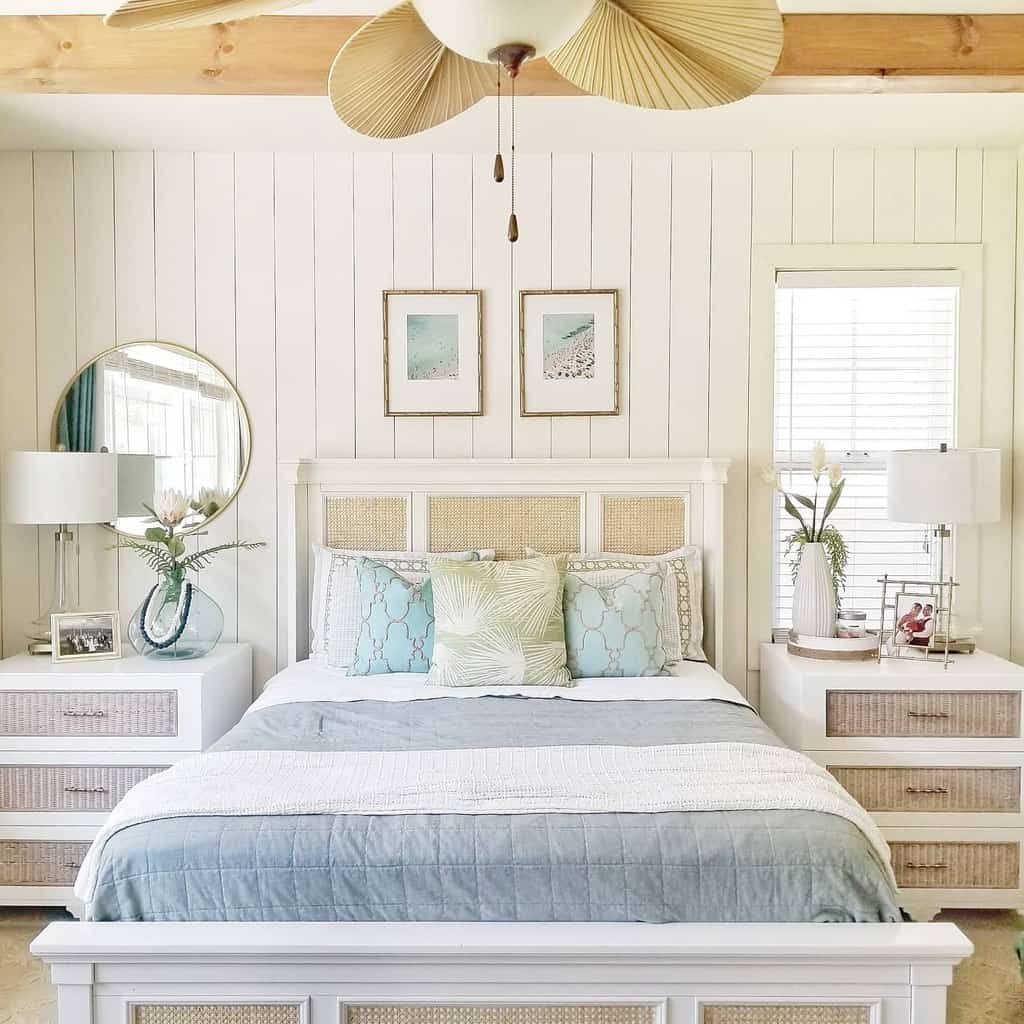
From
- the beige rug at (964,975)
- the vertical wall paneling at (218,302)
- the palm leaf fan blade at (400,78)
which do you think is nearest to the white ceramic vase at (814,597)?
the beige rug at (964,975)

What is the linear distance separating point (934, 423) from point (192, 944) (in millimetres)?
3003

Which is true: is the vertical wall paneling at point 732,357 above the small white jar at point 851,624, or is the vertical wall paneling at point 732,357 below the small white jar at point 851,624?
above

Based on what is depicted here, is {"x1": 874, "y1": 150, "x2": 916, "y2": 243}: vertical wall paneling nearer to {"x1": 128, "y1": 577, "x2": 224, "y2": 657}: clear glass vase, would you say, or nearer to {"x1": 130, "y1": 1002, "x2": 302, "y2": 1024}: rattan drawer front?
{"x1": 128, "y1": 577, "x2": 224, "y2": 657}: clear glass vase

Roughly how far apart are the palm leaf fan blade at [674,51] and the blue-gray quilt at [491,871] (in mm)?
1291

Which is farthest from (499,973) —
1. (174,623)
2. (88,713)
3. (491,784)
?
(174,623)

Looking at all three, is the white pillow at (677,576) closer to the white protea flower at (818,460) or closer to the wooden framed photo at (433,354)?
the white protea flower at (818,460)

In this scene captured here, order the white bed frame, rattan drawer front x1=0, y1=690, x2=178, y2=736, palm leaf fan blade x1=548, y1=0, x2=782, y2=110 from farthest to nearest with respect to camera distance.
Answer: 1. rattan drawer front x1=0, y1=690, x2=178, y2=736
2. the white bed frame
3. palm leaf fan blade x1=548, y1=0, x2=782, y2=110

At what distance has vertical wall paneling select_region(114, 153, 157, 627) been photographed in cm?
345

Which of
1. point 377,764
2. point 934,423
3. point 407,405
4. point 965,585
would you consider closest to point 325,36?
point 407,405

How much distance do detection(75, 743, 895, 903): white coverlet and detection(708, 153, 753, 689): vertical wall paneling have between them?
1.37 meters

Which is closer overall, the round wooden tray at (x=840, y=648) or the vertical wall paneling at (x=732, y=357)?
the round wooden tray at (x=840, y=648)

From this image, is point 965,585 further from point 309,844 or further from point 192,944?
point 192,944

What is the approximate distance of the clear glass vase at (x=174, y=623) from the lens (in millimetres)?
3143

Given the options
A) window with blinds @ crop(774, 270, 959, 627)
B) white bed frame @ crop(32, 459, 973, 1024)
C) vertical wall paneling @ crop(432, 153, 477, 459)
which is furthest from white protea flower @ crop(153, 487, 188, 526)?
window with blinds @ crop(774, 270, 959, 627)
